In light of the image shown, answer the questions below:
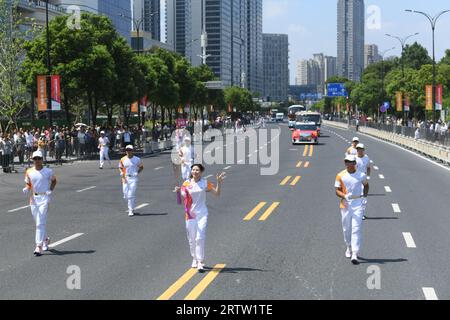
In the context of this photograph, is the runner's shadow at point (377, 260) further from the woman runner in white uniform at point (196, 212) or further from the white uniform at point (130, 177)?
the white uniform at point (130, 177)

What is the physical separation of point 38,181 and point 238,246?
3.76 meters

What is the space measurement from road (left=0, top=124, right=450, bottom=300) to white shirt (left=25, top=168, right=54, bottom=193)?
3.68 ft

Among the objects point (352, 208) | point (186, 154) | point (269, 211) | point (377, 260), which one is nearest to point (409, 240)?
point (377, 260)

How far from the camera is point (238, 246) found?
13250mm

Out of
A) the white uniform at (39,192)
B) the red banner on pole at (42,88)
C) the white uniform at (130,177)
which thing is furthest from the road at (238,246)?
the red banner on pole at (42,88)

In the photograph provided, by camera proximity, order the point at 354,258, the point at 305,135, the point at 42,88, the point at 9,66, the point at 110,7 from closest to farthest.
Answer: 1. the point at 354,258
2. the point at 42,88
3. the point at 9,66
4. the point at 305,135
5. the point at 110,7

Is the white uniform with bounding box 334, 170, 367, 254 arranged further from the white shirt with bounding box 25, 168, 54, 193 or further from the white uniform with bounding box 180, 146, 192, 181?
the white uniform with bounding box 180, 146, 192, 181

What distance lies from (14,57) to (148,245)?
131 ft

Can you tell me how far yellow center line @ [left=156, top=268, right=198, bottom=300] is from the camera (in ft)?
30.8

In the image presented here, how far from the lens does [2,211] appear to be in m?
19.2

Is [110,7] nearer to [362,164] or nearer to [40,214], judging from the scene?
[362,164]

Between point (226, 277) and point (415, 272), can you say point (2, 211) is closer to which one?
point (226, 277)

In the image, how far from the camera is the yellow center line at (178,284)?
369 inches
